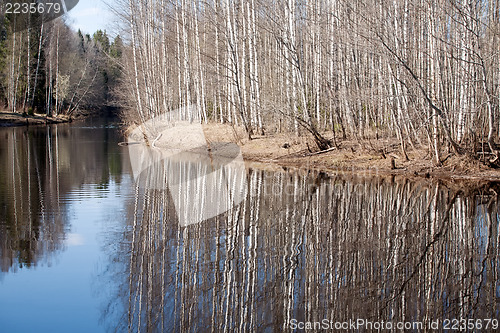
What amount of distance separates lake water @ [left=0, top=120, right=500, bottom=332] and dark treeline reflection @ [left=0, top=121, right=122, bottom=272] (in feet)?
0.16

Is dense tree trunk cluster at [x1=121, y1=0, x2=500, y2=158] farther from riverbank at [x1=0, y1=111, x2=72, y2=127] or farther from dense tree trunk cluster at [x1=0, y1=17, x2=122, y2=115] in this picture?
dense tree trunk cluster at [x1=0, y1=17, x2=122, y2=115]

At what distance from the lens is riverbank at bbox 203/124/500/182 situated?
1392 centimetres

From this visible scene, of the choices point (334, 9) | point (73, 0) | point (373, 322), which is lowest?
A: point (373, 322)

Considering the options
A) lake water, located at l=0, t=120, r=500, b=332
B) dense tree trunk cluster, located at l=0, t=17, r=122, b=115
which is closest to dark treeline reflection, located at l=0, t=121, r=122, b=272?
lake water, located at l=0, t=120, r=500, b=332

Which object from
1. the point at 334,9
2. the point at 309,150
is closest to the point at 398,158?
the point at 309,150

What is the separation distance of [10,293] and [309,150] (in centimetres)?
1383

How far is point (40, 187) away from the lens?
1244cm

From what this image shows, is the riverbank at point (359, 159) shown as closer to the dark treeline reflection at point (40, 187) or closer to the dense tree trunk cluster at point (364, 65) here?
the dense tree trunk cluster at point (364, 65)

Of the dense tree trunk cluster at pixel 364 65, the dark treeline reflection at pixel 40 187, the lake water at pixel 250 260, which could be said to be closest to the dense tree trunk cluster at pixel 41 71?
the dense tree trunk cluster at pixel 364 65

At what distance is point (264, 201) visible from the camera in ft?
34.4

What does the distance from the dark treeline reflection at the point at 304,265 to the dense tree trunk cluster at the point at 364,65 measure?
4665 millimetres

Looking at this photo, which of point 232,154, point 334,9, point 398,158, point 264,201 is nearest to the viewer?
point 264,201

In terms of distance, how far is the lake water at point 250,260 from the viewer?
481 cm

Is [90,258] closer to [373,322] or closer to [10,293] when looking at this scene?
[10,293]
